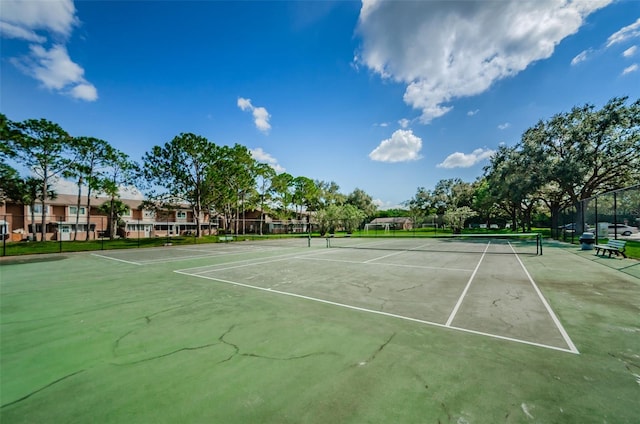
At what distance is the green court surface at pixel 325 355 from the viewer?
2633 millimetres

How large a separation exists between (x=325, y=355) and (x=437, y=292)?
15.3 ft

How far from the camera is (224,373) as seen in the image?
3.28m

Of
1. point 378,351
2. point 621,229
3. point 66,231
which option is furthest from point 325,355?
point 66,231

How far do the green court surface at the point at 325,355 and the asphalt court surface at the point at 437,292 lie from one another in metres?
0.06

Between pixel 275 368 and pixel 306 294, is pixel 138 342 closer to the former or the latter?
pixel 275 368

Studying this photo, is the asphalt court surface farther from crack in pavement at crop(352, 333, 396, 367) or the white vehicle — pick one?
the white vehicle

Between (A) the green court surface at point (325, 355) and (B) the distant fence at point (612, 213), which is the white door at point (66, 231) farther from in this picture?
(B) the distant fence at point (612, 213)

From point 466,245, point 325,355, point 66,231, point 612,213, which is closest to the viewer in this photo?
point 325,355

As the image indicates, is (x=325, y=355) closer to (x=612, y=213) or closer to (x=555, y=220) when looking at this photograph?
(x=612, y=213)

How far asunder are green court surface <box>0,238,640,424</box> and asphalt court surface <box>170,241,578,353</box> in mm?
58

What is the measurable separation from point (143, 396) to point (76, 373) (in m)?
1.31

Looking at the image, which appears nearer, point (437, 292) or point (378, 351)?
point (378, 351)

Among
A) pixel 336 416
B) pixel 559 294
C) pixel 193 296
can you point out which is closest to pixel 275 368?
pixel 336 416

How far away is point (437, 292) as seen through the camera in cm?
713
